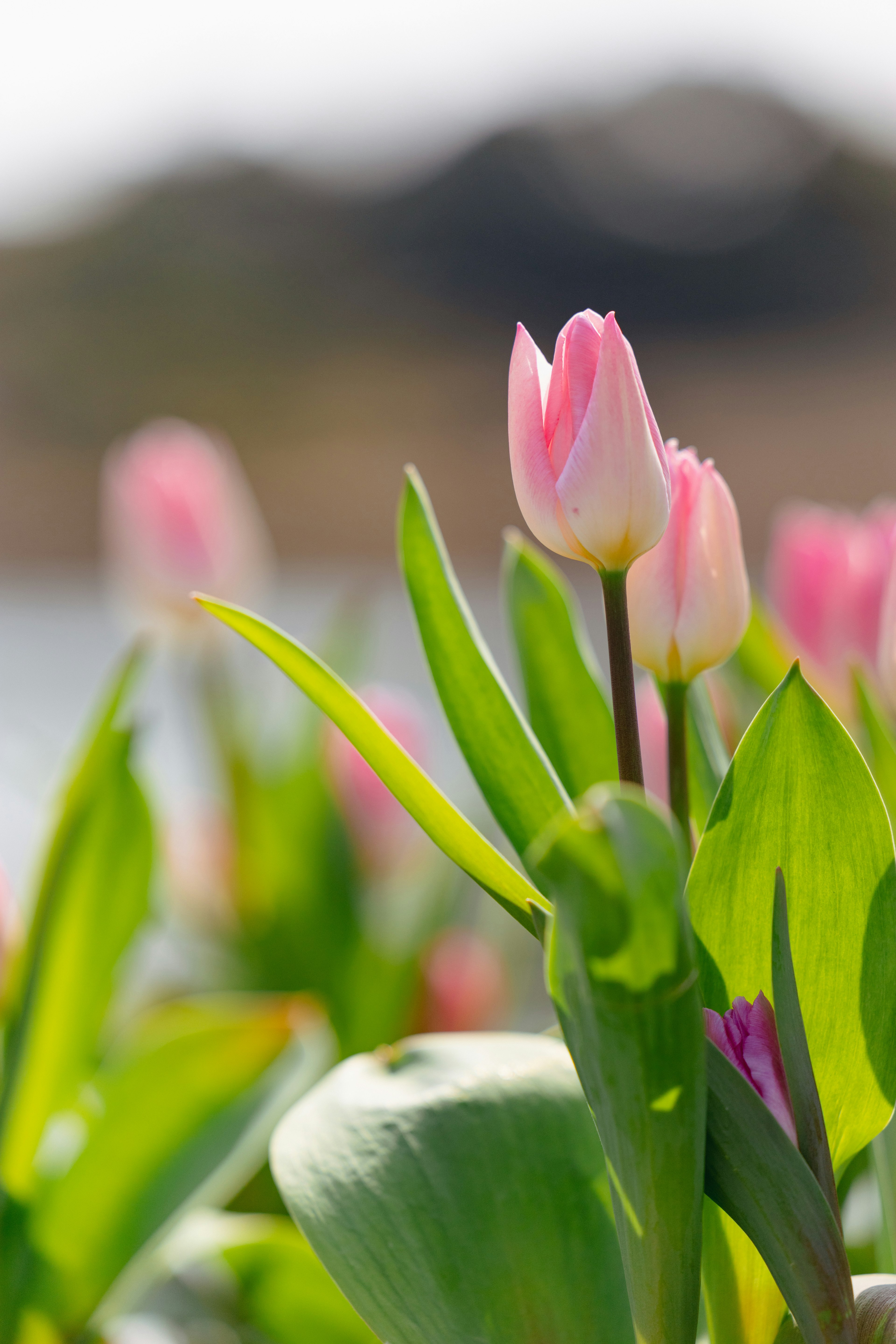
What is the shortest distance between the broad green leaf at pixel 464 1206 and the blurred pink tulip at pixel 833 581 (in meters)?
0.14

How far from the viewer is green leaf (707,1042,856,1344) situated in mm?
141

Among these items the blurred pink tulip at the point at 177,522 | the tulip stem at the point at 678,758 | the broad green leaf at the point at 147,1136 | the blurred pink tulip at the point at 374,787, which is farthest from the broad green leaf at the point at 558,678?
the blurred pink tulip at the point at 177,522

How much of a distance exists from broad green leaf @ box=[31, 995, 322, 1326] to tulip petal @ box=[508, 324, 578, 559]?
197 millimetres

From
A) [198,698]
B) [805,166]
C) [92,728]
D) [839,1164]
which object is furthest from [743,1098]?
[805,166]

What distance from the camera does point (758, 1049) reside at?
15 centimetres

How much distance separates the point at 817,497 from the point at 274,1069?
284 centimetres

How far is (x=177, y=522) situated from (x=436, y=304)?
161 inches

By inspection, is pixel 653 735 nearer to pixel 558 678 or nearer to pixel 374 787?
pixel 558 678

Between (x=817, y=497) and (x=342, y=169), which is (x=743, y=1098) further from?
(x=342, y=169)

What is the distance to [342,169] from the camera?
188 inches

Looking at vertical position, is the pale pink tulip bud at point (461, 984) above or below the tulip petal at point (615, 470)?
below

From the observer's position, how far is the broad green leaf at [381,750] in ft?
0.52

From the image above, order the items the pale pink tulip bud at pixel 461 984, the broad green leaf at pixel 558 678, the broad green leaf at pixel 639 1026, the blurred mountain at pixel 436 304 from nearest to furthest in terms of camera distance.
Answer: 1. the broad green leaf at pixel 639 1026
2. the broad green leaf at pixel 558 678
3. the pale pink tulip bud at pixel 461 984
4. the blurred mountain at pixel 436 304

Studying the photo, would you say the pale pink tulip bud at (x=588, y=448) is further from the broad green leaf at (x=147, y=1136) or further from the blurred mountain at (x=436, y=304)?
the blurred mountain at (x=436, y=304)
